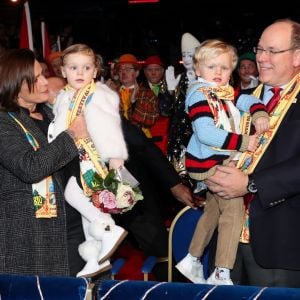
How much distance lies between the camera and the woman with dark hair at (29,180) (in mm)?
3328

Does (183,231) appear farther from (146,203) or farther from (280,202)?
(280,202)

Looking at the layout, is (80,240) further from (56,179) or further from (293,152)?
(293,152)

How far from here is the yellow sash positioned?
315cm

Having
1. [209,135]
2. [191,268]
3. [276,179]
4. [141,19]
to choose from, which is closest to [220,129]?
[209,135]

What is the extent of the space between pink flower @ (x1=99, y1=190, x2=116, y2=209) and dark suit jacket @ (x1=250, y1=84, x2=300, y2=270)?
26.3 inches

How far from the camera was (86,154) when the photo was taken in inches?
138

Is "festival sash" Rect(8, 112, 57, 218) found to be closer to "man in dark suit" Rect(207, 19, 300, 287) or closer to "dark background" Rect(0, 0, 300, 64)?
"man in dark suit" Rect(207, 19, 300, 287)

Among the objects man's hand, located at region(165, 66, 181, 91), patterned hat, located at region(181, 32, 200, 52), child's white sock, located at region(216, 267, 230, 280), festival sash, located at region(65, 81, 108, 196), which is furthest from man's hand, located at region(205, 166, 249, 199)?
man's hand, located at region(165, 66, 181, 91)

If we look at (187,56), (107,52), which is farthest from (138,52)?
(187,56)

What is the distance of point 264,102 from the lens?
3357 mm

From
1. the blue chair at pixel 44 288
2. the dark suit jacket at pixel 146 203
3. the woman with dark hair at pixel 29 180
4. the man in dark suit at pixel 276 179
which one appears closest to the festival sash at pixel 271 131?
the man in dark suit at pixel 276 179

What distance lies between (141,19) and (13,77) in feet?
32.2

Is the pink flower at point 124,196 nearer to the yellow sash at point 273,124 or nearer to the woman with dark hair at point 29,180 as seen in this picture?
the woman with dark hair at point 29,180

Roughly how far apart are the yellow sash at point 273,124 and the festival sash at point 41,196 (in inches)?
38.7
